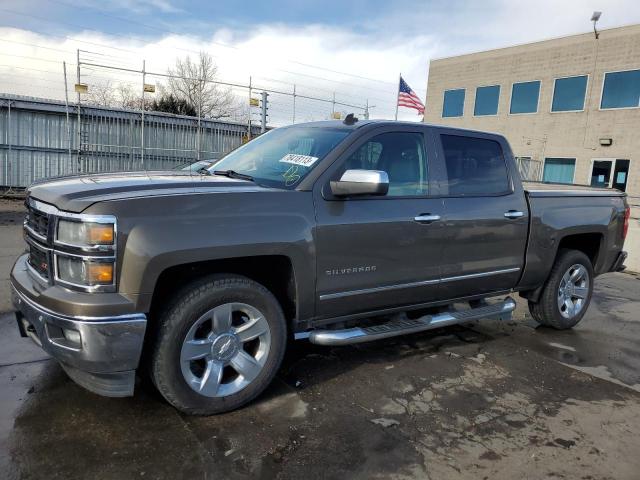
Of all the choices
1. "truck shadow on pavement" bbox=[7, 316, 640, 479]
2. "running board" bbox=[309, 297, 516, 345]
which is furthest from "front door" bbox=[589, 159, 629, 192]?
"truck shadow on pavement" bbox=[7, 316, 640, 479]

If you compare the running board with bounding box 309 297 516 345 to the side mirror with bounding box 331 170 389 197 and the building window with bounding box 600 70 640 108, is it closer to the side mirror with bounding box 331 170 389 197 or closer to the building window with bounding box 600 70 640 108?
the side mirror with bounding box 331 170 389 197

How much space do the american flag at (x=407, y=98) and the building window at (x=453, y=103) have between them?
569cm

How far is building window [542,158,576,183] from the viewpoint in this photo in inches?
861

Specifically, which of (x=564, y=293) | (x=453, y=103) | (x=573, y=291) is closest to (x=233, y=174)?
(x=564, y=293)

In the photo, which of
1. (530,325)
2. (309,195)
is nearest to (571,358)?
(530,325)

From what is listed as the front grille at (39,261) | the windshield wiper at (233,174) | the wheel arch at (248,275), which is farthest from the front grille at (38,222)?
the windshield wiper at (233,174)

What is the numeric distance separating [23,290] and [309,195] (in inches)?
72.4

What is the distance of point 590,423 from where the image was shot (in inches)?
134

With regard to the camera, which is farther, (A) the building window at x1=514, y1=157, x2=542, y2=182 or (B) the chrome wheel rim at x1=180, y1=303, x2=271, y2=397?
(A) the building window at x1=514, y1=157, x2=542, y2=182

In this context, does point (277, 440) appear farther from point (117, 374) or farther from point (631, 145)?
point (631, 145)

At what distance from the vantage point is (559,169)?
2238 centimetres

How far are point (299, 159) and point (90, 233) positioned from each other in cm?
159

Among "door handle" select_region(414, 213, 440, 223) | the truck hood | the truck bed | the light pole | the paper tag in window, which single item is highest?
the light pole

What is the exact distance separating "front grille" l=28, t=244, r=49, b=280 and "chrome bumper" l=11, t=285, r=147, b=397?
0.20 meters
